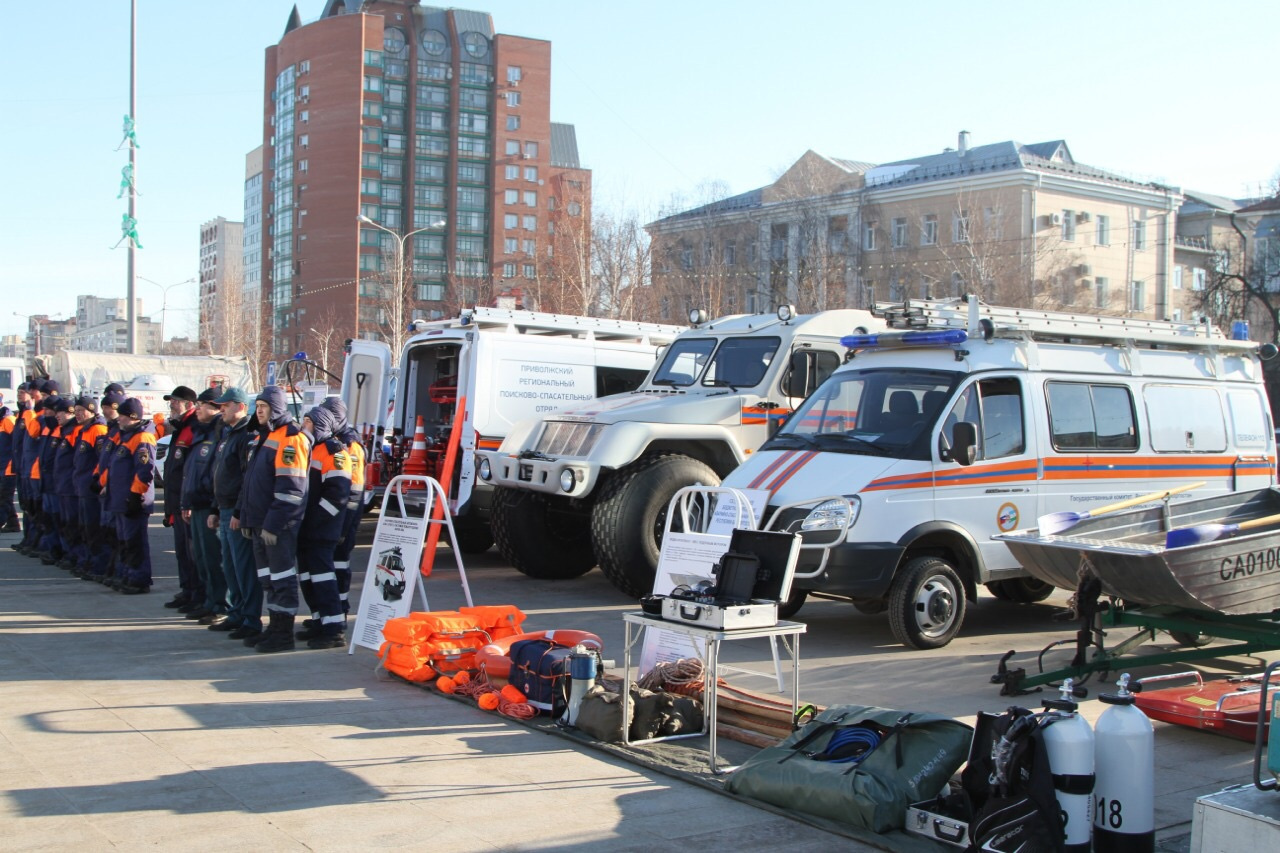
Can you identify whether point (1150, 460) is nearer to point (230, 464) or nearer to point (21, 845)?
point (230, 464)

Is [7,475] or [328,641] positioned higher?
[7,475]

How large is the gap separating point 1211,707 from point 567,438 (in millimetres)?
6544

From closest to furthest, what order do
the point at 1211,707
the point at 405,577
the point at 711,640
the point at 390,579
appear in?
1. the point at 711,640
2. the point at 1211,707
3. the point at 405,577
4. the point at 390,579

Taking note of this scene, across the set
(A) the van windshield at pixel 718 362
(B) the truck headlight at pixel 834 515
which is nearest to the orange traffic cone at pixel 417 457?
(A) the van windshield at pixel 718 362

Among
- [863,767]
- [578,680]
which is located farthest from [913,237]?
[863,767]

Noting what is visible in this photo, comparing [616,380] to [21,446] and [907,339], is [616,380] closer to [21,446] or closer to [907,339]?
[907,339]

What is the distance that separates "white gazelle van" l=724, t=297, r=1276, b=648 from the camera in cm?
908

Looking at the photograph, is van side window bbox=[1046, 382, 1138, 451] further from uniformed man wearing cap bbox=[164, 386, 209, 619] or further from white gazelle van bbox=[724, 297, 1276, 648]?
uniformed man wearing cap bbox=[164, 386, 209, 619]

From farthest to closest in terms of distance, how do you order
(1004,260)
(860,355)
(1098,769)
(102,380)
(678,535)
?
1. (1004,260)
2. (102,380)
3. (860,355)
4. (678,535)
5. (1098,769)

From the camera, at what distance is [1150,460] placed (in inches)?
419

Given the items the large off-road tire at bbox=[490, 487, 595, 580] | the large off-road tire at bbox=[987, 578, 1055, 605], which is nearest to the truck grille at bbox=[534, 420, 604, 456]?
the large off-road tire at bbox=[490, 487, 595, 580]

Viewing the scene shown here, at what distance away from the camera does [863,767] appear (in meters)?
5.36

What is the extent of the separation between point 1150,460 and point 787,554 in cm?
553

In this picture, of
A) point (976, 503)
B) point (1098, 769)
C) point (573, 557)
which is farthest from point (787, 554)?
point (573, 557)
